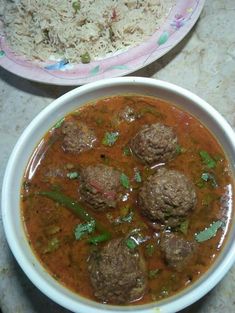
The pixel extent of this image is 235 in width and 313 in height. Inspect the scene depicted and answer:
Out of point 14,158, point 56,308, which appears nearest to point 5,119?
point 14,158

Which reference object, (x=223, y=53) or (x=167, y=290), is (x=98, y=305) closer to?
(x=167, y=290)

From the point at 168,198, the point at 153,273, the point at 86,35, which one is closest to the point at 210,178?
the point at 168,198

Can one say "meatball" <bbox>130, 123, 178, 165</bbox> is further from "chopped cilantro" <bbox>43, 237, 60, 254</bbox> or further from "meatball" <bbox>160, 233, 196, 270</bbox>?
"chopped cilantro" <bbox>43, 237, 60, 254</bbox>

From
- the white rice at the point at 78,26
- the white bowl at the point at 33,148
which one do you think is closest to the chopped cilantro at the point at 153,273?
the white bowl at the point at 33,148

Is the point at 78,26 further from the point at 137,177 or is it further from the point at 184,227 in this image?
the point at 184,227

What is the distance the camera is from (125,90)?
6.27 feet

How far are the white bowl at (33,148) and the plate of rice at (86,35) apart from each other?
32 centimetres

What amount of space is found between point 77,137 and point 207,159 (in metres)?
0.59

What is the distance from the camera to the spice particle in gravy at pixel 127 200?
167 centimetres

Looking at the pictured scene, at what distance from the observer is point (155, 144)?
5.85 feet

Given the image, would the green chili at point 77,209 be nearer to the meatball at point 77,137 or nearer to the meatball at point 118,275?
the meatball at point 118,275

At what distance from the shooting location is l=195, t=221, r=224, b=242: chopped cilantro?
5.59 feet

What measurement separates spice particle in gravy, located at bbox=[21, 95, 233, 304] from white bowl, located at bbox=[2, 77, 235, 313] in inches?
1.4

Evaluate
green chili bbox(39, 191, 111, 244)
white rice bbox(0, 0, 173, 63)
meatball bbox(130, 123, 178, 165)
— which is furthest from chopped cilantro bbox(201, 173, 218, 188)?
white rice bbox(0, 0, 173, 63)
